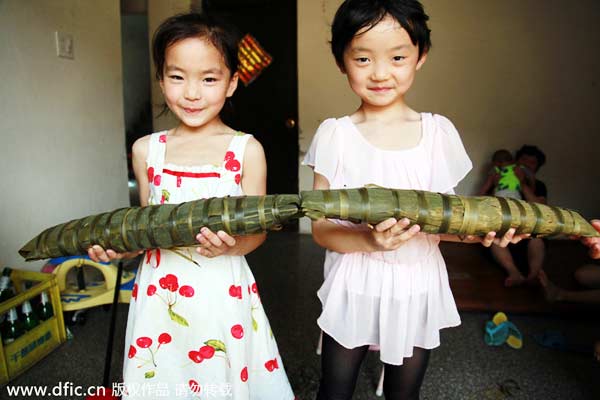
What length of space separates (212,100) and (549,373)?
2172mm

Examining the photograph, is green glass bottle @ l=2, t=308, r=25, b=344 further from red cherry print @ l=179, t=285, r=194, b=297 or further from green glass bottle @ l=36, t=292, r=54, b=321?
red cherry print @ l=179, t=285, r=194, b=297

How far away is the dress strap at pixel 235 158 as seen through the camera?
1.24m

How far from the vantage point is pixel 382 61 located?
1.05 meters

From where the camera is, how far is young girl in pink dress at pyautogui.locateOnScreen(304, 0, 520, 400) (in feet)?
3.69

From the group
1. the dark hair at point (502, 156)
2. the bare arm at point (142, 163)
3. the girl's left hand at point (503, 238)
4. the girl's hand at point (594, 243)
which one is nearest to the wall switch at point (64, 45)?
the bare arm at point (142, 163)

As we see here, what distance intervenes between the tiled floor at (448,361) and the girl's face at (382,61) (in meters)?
1.48

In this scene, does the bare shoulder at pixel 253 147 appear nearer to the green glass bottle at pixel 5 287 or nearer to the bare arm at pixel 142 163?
the bare arm at pixel 142 163

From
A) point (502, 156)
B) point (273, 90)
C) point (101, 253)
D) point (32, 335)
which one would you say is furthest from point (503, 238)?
point (273, 90)

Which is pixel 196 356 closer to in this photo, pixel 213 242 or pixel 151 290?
pixel 151 290

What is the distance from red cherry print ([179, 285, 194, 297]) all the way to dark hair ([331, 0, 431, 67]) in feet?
2.74

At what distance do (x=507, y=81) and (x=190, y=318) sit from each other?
175 inches

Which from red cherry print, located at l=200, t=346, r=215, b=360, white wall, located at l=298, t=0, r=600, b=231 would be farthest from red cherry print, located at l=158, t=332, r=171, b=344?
white wall, located at l=298, t=0, r=600, b=231

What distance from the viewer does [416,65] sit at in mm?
1129

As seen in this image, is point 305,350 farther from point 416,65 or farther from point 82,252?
point 416,65
